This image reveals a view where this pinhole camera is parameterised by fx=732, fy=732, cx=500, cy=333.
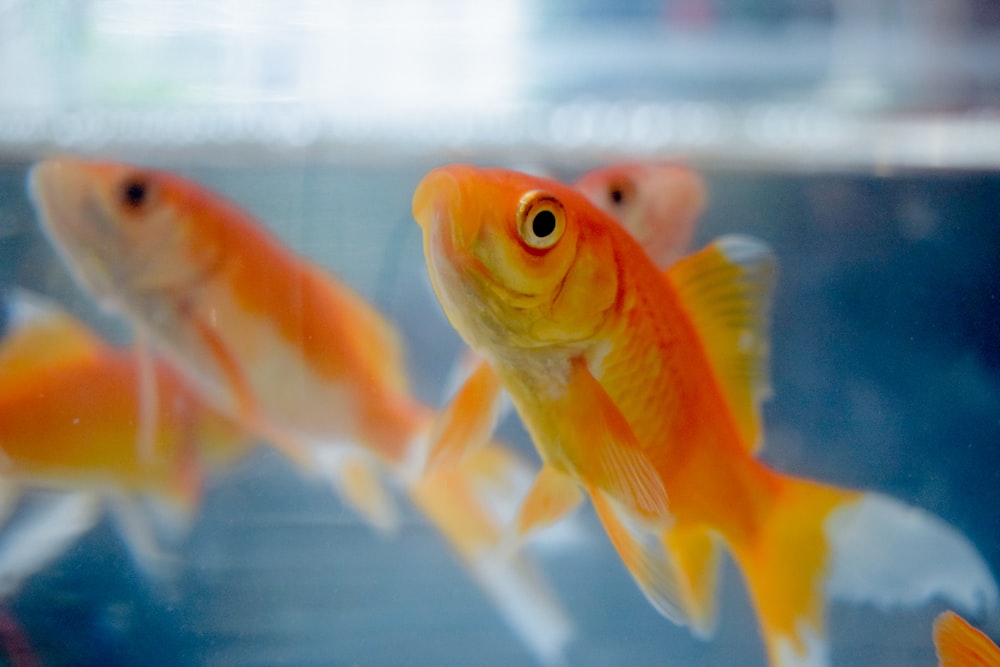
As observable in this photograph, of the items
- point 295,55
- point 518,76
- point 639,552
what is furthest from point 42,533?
point 518,76

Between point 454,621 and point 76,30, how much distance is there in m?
1.83

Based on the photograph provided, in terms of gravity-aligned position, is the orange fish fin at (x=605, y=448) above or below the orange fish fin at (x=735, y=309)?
below

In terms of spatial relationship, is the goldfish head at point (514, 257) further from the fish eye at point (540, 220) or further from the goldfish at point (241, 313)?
the goldfish at point (241, 313)

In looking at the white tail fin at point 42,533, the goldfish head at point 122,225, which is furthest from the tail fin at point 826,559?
the white tail fin at point 42,533

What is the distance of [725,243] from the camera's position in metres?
0.60

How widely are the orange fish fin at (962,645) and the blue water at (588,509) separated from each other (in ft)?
0.56

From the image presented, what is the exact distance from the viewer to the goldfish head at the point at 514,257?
1.49 ft

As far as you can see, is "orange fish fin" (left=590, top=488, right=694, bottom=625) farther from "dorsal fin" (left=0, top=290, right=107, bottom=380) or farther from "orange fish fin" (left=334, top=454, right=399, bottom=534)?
"dorsal fin" (left=0, top=290, right=107, bottom=380)

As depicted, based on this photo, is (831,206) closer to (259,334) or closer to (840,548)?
(840,548)

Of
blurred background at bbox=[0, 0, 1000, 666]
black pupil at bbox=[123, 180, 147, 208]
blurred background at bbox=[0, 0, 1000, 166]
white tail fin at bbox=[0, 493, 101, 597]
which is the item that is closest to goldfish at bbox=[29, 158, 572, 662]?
black pupil at bbox=[123, 180, 147, 208]

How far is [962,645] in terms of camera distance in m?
0.60

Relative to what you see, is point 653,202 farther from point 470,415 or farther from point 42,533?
point 42,533

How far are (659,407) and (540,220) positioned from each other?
0.59ft

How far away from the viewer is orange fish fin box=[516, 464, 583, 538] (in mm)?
595
